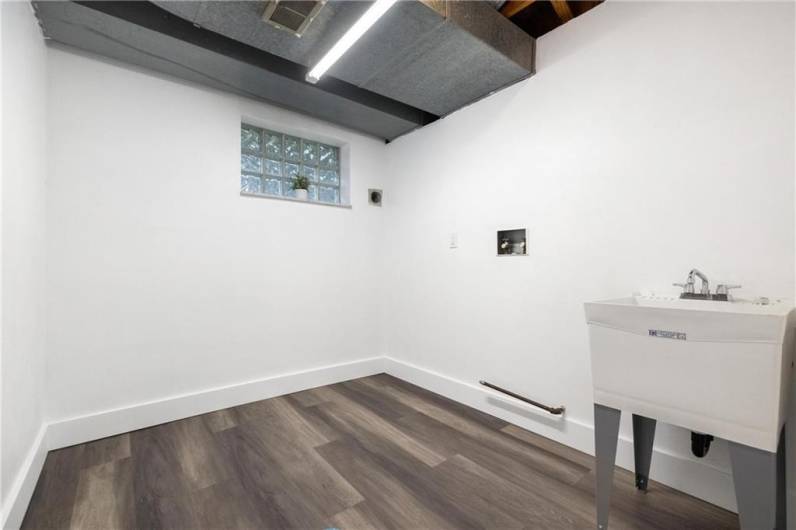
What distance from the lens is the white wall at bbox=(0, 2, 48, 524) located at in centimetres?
125

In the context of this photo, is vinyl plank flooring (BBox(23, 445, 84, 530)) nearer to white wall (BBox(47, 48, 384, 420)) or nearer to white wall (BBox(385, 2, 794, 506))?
white wall (BBox(47, 48, 384, 420))

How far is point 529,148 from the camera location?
2.12 metres

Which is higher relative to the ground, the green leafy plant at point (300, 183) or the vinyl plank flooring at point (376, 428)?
the green leafy plant at point (300, 183)

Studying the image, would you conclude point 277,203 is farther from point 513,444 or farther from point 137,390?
point 513,444

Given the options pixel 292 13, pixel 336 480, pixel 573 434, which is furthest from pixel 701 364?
pixel 292 13

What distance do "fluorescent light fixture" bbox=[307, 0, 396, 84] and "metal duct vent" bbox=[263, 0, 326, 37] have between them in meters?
0.17

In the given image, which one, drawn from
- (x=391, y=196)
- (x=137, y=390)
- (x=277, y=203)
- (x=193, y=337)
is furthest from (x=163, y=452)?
(x=391, y=196)

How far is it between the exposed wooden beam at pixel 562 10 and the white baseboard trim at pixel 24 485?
331 centimetres

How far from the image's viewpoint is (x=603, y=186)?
1.79 meters

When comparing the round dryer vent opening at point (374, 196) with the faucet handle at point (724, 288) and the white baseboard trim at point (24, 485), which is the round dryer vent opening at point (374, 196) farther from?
the white baseboard trim at point (24, 485)

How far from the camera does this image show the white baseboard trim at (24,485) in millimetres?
1216

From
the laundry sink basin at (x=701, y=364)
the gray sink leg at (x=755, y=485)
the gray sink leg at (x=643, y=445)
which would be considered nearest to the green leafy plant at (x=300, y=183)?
the laundry sink basin at (x=701, y=364)

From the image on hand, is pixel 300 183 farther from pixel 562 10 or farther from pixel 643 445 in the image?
pixel 643 445

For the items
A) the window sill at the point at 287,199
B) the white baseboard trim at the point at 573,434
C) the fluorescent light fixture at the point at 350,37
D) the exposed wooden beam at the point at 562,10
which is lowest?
the white baseboard trim at the point at 573,434
